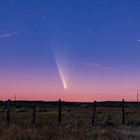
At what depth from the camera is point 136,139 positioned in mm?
18391

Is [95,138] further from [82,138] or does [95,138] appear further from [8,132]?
[8,132]

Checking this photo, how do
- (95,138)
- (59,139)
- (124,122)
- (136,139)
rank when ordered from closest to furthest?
(59,139), (95,138), (136,139), (124,122)

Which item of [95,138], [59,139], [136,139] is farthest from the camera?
[136,139]

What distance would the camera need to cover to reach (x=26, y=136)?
55.9ft

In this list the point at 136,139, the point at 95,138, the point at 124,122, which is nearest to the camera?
the point at 95,138

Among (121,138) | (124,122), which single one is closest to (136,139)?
(121,138)

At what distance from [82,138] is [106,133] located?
2.76 metres

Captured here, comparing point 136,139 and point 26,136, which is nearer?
point 26,136

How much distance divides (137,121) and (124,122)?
4.02ft

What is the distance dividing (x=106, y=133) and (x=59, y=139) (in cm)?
392

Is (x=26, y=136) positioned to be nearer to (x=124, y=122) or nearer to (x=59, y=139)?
(x=59, y=139)

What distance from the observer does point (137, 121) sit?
31953 mm

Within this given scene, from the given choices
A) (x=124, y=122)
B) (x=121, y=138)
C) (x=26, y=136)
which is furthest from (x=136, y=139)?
(x=124, y=122)

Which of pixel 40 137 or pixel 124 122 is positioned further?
pixel 124 122
